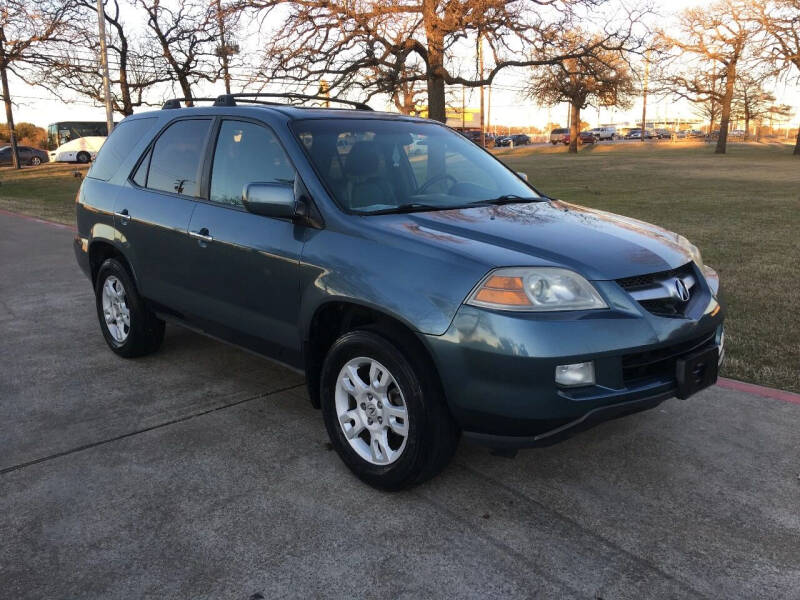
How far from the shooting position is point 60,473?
3.34 metres

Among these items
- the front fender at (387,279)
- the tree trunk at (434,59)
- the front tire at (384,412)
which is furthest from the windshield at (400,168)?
the tree trunk at (434,59)

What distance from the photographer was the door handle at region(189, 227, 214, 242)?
3.92m

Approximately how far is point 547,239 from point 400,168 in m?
1.18

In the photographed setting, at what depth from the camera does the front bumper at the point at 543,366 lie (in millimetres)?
2613

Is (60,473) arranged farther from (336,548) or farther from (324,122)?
(324,122)

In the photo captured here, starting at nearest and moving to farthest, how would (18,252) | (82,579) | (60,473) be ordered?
(82,579) < (60,473) < (18,252)

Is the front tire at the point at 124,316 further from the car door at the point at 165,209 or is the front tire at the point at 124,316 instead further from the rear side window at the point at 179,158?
the rear side window at the point at 179,158

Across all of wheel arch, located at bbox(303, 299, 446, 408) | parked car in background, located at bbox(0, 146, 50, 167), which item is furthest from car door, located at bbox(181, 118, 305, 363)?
parked car in background, located at bbox(0, 146, 50, 167)

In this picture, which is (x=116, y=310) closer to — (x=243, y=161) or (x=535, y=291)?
(x=243, y=161)

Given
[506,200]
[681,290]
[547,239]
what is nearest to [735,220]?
[506,200]

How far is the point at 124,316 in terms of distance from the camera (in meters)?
5.00

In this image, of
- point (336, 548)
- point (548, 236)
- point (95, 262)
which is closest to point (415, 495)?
point (336, 548)

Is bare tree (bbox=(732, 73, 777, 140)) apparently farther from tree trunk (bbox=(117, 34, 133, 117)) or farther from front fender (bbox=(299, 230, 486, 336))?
front fender (bbox=(299, 230, 486, 336))

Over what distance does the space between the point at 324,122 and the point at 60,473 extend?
231 centimetres
